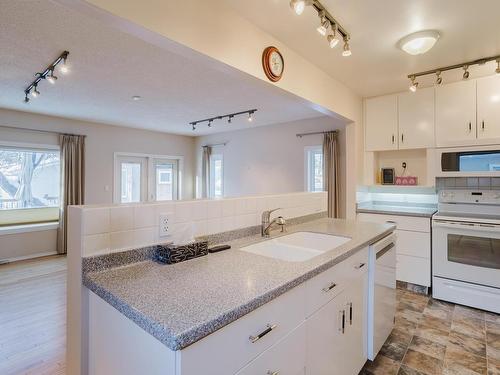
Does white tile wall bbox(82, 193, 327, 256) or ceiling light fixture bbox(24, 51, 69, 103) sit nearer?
white tile wall bbox(82, 193, 327, 256)

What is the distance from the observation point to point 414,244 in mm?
3131

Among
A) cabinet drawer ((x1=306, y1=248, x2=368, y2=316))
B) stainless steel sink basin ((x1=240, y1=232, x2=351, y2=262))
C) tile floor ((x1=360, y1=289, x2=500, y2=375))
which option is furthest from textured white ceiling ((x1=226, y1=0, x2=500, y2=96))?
tile floor ((x1=360, y1=289, x2=500, y2=375))

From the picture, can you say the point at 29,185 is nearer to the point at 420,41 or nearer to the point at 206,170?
the point at 206,170

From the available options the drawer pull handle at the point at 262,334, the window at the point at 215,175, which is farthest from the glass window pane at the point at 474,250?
the window at the point at 215,175

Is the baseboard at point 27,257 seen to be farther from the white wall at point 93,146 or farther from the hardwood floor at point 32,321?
the hardwood floor at point 32,321

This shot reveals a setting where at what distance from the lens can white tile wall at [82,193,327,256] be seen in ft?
3.84

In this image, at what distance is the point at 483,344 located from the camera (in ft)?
7.18

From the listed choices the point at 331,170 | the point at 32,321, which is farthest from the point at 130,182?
the point at 331,170

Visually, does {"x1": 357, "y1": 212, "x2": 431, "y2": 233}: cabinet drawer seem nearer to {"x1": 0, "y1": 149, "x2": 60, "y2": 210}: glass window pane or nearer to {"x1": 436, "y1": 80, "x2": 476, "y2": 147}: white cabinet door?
{"x1": 436, "y1": 80, "x2": 476, "y2": 147}: white cabinet door

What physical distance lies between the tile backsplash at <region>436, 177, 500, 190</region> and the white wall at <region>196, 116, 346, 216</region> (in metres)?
1.33

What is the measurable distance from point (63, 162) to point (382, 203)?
5.45 metres

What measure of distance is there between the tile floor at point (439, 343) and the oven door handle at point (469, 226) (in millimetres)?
823

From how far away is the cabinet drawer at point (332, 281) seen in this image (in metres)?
1.25

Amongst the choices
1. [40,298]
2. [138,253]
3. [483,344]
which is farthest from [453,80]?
[40,298]
